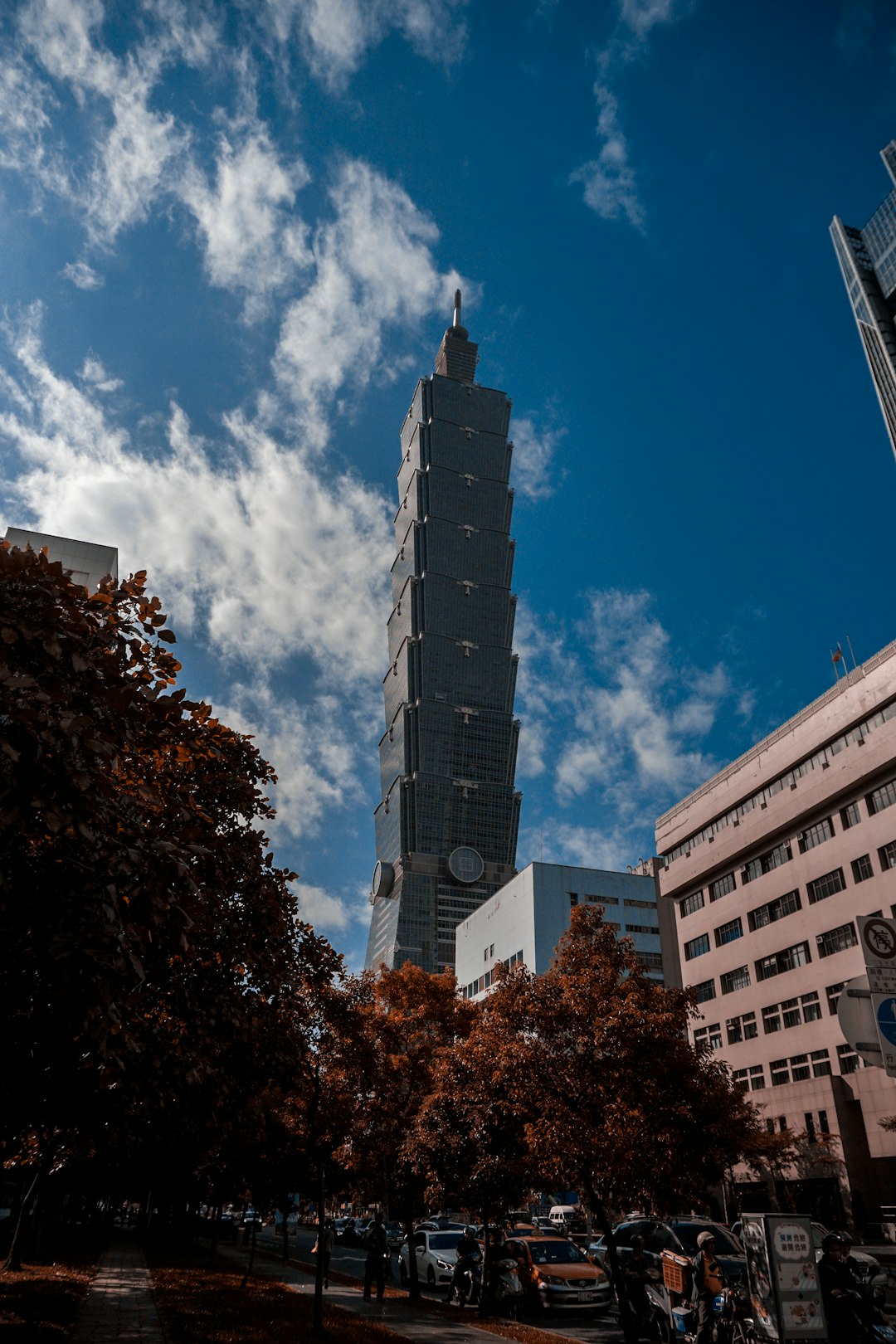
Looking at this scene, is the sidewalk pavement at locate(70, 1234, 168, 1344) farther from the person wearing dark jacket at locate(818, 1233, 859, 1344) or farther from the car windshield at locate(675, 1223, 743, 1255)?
the car windshield at locate(675, 1223, 743, 1255)

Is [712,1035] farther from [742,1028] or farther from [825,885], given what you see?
[825,885]

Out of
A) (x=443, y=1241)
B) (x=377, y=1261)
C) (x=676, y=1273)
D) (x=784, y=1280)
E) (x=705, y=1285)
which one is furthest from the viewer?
(x=443, y=1241)

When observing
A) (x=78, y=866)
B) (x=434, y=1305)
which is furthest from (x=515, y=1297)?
(x=78, y=866)

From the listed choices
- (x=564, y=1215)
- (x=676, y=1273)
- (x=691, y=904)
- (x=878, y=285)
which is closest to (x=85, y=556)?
(x=691, y=904)

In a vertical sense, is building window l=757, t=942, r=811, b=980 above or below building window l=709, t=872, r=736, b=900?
below

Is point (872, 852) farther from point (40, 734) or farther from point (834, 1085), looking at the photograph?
point (40, 734)

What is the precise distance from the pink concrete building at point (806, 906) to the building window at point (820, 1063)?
3.7 inches

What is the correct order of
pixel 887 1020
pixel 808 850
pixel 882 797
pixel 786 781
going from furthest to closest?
pixel 786 781, pixel 808 850, pixel 882 797, pixel 887 1020

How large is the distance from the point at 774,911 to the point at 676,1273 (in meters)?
42.7

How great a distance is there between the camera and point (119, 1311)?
18906 mm

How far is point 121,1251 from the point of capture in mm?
40125

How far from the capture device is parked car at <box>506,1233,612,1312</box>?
2142 cm

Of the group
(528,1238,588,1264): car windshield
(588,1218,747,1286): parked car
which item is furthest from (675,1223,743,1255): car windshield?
(528,1238,588,1264): car windshield

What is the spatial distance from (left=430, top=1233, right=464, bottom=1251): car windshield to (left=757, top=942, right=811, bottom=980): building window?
27340mm
